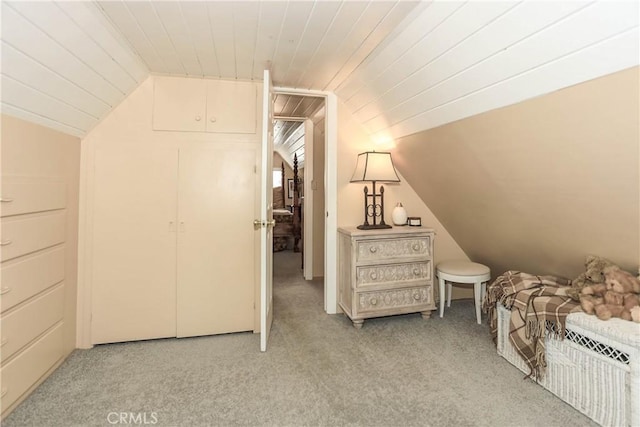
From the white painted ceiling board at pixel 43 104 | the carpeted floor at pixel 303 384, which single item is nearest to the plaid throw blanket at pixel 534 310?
the carpeted floor at pixel 303 384

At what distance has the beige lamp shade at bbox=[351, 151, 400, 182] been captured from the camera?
8.18ft

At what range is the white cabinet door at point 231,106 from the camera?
2303 millimetres

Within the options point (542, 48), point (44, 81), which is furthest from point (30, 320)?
point (542, 48)

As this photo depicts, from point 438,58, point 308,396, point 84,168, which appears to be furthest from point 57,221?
point 438,58

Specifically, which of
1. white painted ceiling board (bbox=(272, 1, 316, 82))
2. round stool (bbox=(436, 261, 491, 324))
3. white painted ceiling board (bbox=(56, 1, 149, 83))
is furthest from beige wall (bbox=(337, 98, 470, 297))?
white painted ceiling board (bbox=(56, 1, 149, 83))

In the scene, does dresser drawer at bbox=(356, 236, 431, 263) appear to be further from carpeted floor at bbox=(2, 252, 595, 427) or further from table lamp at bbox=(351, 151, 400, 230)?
carpeted floor at bbox=(2, 252, 595, 427)

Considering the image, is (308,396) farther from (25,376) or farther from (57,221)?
(57,221)

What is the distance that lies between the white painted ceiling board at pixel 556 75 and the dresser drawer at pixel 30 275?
2573 millimetres

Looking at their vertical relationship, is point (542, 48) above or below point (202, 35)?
below

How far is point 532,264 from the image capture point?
226cm

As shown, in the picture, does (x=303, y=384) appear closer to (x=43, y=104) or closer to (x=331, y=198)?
(x=331, y=198)

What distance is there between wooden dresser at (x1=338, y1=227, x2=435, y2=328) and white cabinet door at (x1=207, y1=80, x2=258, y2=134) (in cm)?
125

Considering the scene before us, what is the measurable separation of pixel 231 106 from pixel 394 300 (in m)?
2.10

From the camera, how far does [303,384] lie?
67.4 inches
